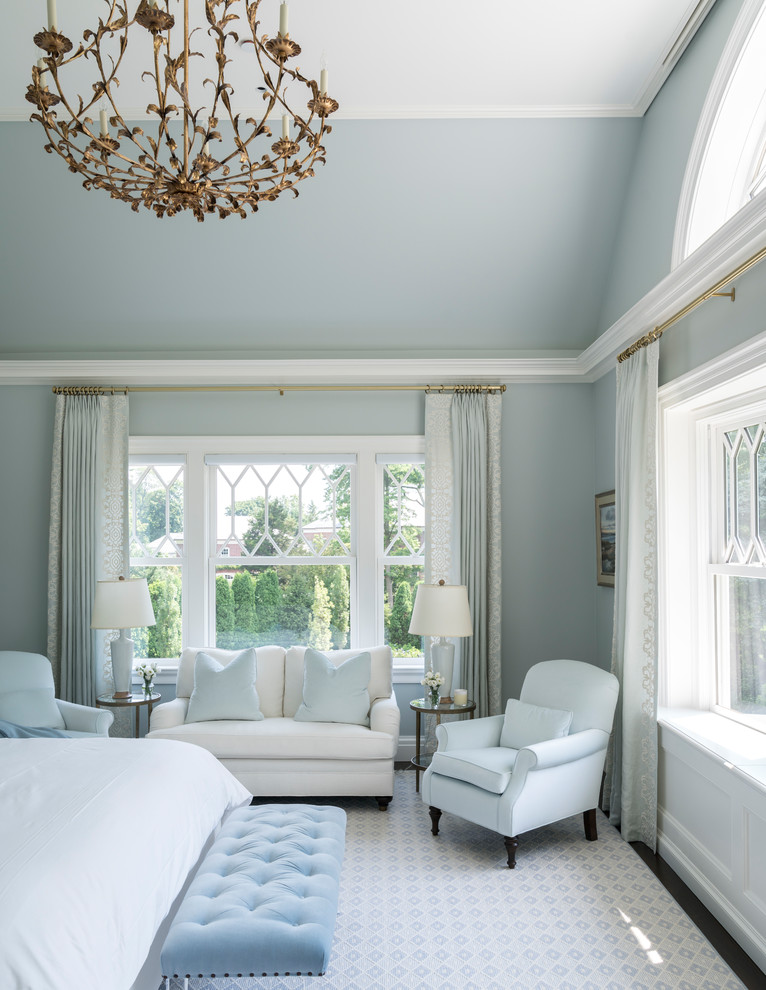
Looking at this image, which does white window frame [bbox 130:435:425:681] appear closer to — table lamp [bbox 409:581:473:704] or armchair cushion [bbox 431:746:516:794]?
table lamp [bbox 409:581:473:704]

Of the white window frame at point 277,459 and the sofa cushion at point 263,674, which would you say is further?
the white window frame at point 277,459

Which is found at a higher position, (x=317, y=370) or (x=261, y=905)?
(x=317, y=370)

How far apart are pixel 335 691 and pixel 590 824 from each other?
163 centimetres

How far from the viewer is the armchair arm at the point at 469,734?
411 centimetres

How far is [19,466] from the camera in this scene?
5.31m

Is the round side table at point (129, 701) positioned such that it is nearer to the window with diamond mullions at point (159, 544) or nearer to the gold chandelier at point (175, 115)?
the window with diamond mullions at point (159, 544)

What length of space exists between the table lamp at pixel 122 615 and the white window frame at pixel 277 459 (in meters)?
0.53

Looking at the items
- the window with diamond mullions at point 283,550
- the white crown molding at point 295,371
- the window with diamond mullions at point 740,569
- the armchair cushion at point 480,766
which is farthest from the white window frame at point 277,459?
the window with diamond mullions at point 740,569

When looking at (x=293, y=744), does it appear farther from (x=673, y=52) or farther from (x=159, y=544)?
(x=673, y=52)

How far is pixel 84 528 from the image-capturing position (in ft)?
16.9

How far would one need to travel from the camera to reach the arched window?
3055mm

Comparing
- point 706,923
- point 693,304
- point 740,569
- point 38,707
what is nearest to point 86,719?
point 38,707

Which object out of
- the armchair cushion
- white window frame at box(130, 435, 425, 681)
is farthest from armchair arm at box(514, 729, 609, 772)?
white window frame at box(130, 435, 425, 681)

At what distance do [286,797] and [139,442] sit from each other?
8.70 feet
